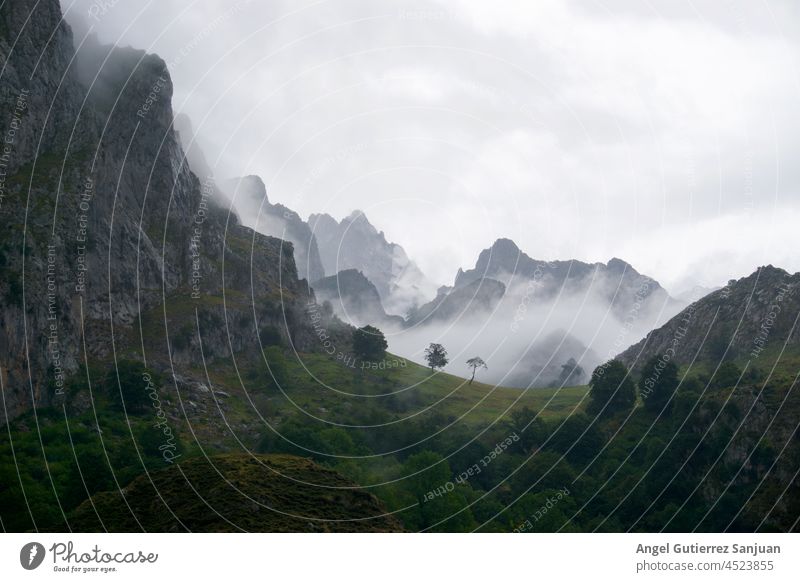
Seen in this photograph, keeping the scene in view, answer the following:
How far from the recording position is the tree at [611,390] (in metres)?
173

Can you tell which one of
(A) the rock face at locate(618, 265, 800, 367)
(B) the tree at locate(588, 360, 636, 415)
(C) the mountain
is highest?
(A) the rock face at locate(618, 265, 800, 367)

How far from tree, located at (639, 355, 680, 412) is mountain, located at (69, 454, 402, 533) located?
11089 centimetres

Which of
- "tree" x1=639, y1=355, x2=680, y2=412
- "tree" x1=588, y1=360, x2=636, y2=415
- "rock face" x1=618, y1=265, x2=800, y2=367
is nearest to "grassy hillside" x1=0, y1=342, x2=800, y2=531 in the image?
"tree" x1=639, y1=355, x2=680, y2=412

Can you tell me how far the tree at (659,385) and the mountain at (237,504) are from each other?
110886 millimetres

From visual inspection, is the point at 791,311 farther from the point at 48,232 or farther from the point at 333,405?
the point at 48,232

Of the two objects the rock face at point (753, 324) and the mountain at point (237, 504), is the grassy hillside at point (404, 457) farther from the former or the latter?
the rock face at point (753, 324)

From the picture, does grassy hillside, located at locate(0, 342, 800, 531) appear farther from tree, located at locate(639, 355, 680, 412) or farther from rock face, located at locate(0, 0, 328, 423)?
rock face, located at locate(0, 0, 328, 423)

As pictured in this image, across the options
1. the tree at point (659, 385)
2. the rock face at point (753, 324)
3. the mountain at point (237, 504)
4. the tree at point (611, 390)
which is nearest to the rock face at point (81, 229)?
the mountain at point (237, 504)

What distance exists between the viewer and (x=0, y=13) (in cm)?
16162

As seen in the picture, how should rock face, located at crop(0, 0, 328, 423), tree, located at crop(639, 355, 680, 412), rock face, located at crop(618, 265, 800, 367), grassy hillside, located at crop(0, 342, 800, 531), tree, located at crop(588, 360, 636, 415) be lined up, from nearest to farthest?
grassy hillside, located at crop(0, 342, 800, 531) → rock face, located at crop(0, 0, 328, 423) → tree, located at crop(639, 355, 680, 412) → tree, located at crop(588, 360, 636, 415) → rock face, located at crop(618, 265, 800, 367)

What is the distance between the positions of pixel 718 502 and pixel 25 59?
153 m

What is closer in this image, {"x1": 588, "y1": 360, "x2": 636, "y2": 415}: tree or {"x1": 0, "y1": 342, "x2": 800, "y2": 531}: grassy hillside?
{"x1": 0, "y1": 342, "x2": 800, "y2": 531}: grassy hillside

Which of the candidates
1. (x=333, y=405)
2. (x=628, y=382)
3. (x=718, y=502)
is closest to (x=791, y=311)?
(x=628, y=382)

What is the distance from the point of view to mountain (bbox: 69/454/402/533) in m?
60.0
